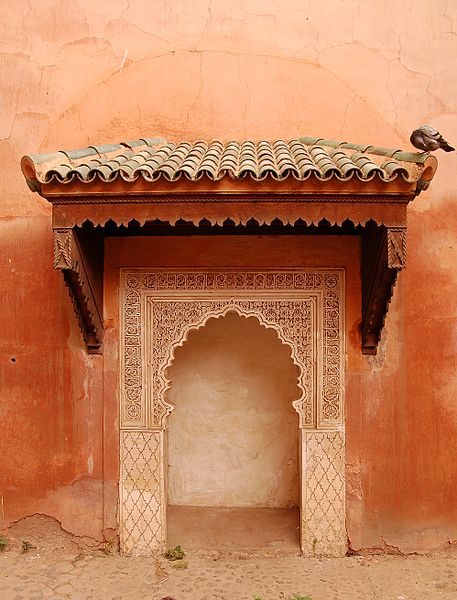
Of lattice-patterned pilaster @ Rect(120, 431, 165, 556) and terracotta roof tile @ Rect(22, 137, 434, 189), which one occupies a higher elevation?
terracotta roof tile @ Rect(22, 137, 434, 189)

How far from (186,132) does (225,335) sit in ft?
6.01

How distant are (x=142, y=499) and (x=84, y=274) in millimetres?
1648

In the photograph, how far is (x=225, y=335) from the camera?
513 cm

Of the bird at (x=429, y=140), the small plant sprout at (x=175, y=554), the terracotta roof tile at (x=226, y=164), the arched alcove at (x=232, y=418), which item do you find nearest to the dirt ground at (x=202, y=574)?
the small plant sprout at (x=175, y=554)

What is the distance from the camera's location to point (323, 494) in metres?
3.97

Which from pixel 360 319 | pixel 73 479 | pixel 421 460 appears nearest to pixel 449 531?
pixel 421 460

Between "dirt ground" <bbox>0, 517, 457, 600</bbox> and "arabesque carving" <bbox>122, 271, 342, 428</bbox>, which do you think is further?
"arabesque carving" <bbox>122, 271, 342, 428</bbox>

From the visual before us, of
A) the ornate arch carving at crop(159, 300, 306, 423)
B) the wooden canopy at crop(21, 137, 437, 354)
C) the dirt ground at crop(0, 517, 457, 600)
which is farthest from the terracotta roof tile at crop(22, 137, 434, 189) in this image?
the dirt ground at crop(0, 517, 457, 600)

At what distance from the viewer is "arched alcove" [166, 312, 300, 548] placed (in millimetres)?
5086

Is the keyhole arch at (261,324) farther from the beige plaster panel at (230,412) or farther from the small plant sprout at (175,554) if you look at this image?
the beige plaster panel at (230,412)

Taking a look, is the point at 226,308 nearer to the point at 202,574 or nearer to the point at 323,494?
the point at 323,494

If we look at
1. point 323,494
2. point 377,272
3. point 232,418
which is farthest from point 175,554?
point 377,272

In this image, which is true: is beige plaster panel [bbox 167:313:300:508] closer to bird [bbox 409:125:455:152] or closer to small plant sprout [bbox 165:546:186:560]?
small plant sprout [bbox 165:546:186:560]

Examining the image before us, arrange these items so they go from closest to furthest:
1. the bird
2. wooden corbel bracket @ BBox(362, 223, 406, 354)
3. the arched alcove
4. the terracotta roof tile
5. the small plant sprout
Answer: the terracotta roof tile
wooden corbel bracket @ BBox(362, 223, 406, 354)
the bird
the small plant sprout
the arched alcove
